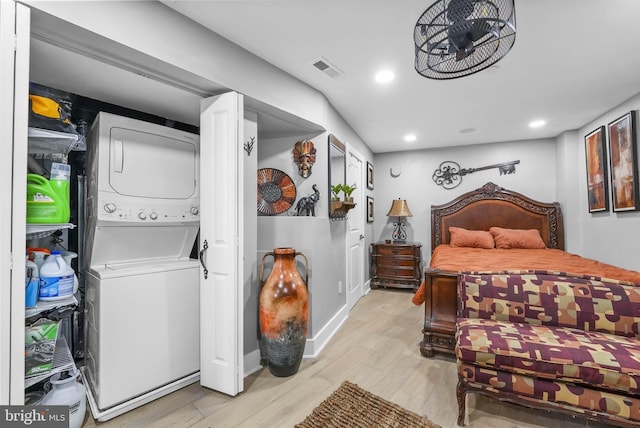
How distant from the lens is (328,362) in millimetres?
2338

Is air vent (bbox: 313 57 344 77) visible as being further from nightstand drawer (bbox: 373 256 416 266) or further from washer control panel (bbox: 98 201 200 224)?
nightstand drawer (bbox: 373 256 416 266)

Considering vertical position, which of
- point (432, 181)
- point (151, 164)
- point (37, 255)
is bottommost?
point (37, 255)

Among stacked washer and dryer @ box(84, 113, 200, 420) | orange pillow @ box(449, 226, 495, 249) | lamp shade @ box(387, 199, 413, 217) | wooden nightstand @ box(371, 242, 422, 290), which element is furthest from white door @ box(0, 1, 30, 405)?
orange pillow @ box(449, 226, 495, 249)

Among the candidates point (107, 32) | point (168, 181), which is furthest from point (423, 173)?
point (107, 32)

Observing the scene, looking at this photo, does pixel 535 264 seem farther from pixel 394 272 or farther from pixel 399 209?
pixel 399 209

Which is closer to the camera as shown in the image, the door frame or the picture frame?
the door frame

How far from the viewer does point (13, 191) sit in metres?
1.13

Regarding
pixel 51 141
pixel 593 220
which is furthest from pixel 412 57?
pixel 593 220

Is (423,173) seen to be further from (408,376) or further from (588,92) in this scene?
(408,376)

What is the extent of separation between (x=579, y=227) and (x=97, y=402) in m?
5.55

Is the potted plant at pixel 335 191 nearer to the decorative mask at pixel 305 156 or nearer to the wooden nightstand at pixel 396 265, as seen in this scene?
the decorative mask at pixel 305 156

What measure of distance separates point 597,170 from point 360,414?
13.3 ft

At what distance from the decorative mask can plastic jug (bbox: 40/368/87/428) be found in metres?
2.18

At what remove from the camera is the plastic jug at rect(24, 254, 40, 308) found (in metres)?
1.32
